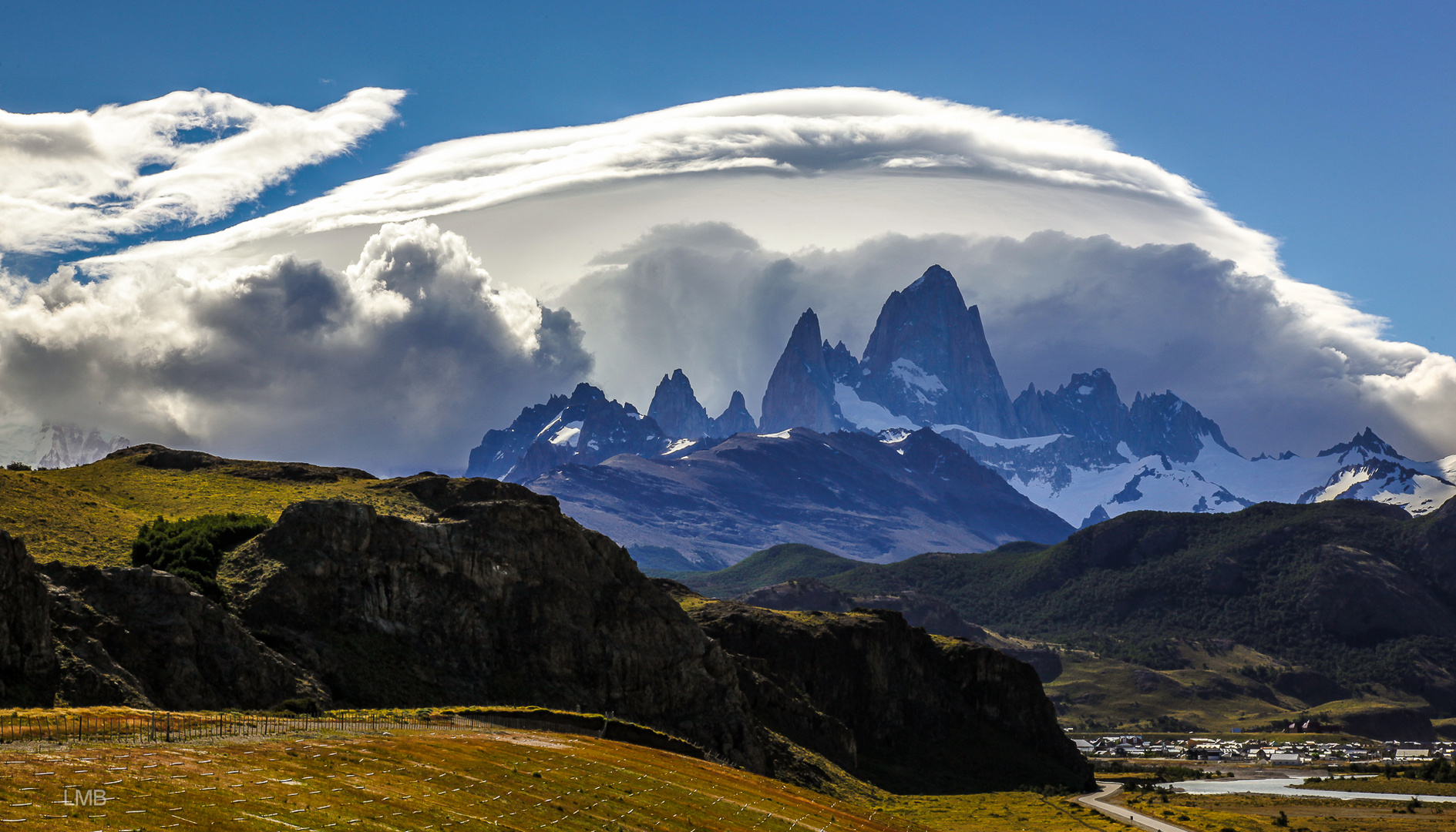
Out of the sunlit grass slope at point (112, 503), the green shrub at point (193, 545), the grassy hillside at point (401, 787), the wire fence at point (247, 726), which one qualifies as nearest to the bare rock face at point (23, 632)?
the wire fence at point (247, 726)

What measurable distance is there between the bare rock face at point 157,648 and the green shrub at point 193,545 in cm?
975

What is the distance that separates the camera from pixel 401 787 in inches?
2904

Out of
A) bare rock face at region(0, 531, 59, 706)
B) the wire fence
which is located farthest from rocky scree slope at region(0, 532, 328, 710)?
the wire fence

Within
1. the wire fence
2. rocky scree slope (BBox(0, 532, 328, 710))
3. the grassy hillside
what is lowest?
the grassy hillside

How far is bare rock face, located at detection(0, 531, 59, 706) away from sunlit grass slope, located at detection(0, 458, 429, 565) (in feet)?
89.4

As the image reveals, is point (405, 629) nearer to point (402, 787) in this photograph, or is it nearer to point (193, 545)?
point (193, 545)

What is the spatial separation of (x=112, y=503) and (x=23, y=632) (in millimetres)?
77819

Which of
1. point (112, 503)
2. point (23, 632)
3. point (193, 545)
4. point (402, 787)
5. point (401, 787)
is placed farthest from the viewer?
point (112, 503)

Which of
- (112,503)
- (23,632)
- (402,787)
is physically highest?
(112,503)

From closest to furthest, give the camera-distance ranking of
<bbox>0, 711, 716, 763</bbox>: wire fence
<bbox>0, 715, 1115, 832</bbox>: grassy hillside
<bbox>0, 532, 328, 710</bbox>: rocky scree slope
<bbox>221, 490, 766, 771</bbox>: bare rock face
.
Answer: <bbox>0, 715, 1115, 832</bbox>: grassy hillside < <bbox>0, 711, 716, 763</bbox>: wire fence < <bbox>0, 532, 328, 710</bbox>: rocky scree slope < <bbox>221, 490, 766, 771</bbox>: bare rock face

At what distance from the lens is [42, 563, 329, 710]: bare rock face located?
104m

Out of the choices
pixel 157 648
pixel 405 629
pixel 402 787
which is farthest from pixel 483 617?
pixel 402 787

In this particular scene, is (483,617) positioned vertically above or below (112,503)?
below

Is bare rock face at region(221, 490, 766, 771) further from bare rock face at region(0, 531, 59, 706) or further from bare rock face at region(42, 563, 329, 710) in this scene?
bare rock face at region(0, 531, 59, 706)
